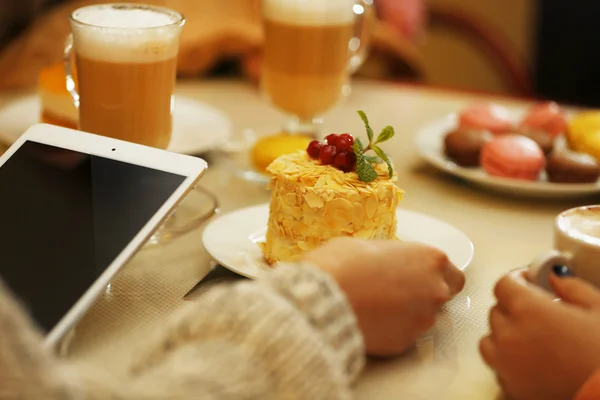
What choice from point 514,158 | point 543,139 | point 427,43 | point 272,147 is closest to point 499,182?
point 514,158

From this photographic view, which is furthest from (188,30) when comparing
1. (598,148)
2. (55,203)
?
(55,203)

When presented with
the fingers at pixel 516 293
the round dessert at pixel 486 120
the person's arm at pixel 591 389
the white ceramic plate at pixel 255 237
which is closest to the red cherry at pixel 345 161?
the white ceramic plate at pixel 255 237

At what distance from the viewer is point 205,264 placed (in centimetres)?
89

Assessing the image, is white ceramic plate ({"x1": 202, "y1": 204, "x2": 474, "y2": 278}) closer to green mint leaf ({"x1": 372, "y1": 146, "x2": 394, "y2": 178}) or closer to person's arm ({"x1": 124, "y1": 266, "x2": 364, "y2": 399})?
green mint leaf ({"x1": 372, "y1": 146, "x2": 394, "y2": 178})

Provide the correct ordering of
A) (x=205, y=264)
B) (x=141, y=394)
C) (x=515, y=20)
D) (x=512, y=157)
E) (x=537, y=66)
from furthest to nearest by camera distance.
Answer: (x=515, y=20) → (x=537, y=66) → (x=512, y=157) → (x=205, y=264) → (x=141, y=394)

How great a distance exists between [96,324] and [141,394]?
0.25 metres

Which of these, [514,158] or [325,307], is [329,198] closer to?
[325,307]

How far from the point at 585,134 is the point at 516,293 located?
0.66m

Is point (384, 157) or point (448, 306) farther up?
point (384, 157)

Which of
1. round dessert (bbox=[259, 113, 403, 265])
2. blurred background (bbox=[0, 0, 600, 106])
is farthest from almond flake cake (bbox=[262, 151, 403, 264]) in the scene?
blurred background (bbox=[0, 0, 600, 106])

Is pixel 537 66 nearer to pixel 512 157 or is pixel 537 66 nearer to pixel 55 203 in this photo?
pixel 512 157

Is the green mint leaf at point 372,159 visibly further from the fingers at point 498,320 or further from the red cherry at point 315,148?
the fingers at point 498,320

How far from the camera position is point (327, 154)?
843 mm

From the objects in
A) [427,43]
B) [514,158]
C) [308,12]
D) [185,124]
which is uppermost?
[308,12]
